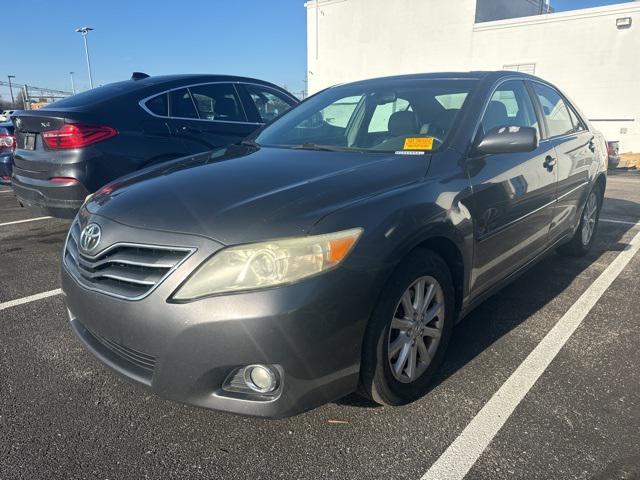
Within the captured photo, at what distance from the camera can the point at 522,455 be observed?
200 centimetres

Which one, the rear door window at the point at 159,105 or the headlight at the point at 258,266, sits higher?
the rear door window at the point at 159,105

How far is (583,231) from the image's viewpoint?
4.56 metres

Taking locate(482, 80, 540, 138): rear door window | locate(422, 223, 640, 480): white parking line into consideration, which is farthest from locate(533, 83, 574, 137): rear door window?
locate(422, 223, 640, 480): white parking line

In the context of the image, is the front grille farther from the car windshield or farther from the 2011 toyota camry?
the car windshield

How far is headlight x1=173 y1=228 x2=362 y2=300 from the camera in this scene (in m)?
1.79

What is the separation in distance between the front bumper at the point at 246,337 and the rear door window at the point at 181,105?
3307 millimetres

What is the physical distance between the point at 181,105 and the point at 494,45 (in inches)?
762

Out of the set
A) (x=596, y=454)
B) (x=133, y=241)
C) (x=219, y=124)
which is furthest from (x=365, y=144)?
(x=219, y=124)

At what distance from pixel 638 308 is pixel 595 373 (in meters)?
1.22

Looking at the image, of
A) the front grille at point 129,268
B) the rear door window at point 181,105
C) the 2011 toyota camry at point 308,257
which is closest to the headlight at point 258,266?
the 2011 toyota camry at point 308,257

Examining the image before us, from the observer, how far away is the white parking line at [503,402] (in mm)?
1957

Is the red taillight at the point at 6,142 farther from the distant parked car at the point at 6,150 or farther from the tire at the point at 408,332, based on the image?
the tire at the point at 408,332

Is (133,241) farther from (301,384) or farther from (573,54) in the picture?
(573,54)

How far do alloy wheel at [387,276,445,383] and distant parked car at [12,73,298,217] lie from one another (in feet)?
10.7
